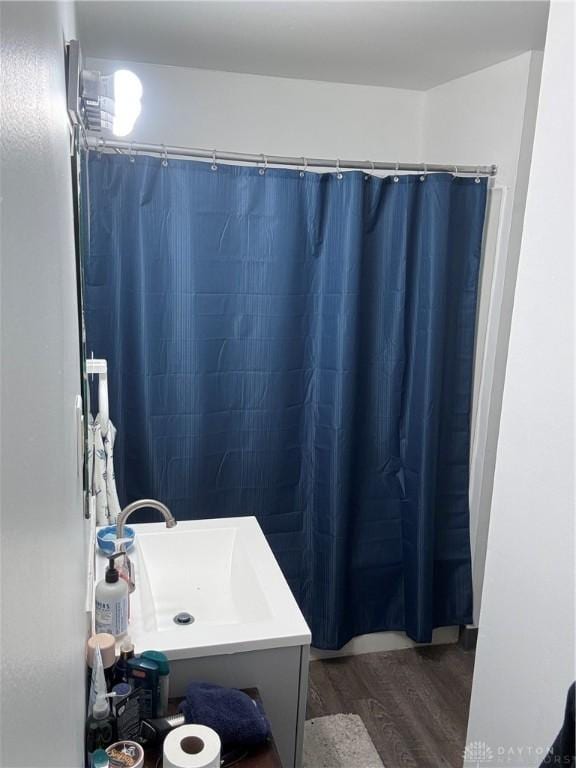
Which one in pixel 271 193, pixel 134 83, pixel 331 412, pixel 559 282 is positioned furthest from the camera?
pixel 331 412

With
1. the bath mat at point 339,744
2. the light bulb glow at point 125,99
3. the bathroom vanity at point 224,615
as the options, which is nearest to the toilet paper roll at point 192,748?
the bathroom vanity at point 224,615

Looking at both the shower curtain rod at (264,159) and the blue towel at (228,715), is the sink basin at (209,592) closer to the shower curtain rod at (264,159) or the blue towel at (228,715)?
the blue towel at (228,715)

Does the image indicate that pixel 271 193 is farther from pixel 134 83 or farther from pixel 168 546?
pixel 168 546

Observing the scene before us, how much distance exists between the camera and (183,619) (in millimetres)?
1625

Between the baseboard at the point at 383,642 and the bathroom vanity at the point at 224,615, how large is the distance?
39.3 inches

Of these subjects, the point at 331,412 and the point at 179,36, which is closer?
the point at 179,36

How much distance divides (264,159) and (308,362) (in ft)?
2.49

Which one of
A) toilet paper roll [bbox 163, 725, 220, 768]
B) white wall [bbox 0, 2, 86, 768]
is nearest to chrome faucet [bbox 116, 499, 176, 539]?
toilet paper roll [bbox 163, 725, 220, 768]

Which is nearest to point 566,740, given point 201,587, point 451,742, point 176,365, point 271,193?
point 201,587

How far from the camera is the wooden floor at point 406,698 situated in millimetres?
2090

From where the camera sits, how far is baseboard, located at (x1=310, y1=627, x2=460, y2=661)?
2.59 m

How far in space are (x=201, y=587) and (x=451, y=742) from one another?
109cm

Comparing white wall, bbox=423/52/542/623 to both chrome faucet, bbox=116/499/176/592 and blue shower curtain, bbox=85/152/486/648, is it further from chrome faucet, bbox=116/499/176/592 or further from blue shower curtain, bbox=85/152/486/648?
chrome faucet, bbox=116/499/176/592

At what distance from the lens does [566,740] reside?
2.80ft
